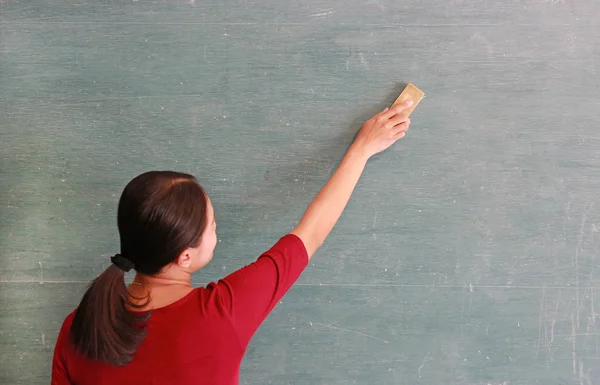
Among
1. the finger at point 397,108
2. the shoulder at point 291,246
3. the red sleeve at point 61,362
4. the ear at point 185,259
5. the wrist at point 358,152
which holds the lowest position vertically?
the red sleeve at point 61,362

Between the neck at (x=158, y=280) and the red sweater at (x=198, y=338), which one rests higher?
the neck at (x=158, y=280)

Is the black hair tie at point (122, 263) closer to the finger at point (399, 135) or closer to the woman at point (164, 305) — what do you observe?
the woman at point (164, 305)

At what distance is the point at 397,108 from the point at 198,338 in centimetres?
63

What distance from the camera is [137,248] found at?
2.26 feet

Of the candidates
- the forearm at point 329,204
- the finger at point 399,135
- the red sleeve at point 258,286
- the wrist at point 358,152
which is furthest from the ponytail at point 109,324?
the finger at point 399,135

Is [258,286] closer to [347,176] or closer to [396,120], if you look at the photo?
[347,176]

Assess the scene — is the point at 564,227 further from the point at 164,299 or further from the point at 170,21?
the point at 170,21

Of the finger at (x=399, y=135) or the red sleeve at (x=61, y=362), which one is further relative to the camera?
the finger at (x=399, y=135)

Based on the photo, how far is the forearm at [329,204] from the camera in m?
0.82

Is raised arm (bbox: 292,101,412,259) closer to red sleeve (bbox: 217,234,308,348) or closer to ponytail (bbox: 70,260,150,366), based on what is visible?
red sleeve (bbox: 217,234,308,348)

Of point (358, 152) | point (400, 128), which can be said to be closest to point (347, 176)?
point (358, 152)

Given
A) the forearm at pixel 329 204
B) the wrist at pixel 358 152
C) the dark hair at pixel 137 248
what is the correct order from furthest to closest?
the wrist at pixel 358 152, the forearm at pixel 329 204, the dark hair at pixel 137 248

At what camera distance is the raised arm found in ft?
2.72

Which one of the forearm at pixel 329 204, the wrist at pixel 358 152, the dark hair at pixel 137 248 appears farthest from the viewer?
the wrist at pixel 358 152
